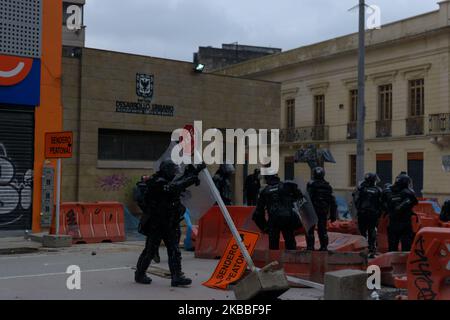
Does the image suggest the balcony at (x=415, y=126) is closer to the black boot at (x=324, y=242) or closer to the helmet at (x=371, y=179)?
the helmet at (x=371, y=179)

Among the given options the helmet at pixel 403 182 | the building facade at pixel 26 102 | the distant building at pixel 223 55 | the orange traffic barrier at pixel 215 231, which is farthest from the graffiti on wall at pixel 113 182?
the distant building at pixel 223 55

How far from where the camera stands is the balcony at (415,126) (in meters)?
33.2

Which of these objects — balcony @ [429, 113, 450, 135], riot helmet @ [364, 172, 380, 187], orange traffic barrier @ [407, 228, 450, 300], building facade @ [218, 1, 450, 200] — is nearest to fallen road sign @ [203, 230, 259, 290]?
orange traffic barrier @ [407, 228, 450, 300]

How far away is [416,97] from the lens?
112ft

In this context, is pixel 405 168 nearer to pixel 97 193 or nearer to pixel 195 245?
pixel 97 193

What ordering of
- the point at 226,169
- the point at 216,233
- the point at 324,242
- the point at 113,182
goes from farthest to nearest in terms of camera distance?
the point at 113,182 < the point at 226,169 < the point at 216,233 < the point at 324,242

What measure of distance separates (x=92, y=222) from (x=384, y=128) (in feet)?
80.1

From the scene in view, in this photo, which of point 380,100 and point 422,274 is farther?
point 380,100

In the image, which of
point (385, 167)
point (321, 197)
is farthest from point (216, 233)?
point (385, 167)

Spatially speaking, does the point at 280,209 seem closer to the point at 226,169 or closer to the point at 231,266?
the point at 231,266

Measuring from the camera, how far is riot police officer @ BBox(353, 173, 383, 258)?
11.9 m

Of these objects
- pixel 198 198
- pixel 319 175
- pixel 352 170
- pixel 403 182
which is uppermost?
pixel 352 170

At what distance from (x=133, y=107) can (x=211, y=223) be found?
23.6ft

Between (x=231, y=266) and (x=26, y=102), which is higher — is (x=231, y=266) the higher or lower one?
the lower one
